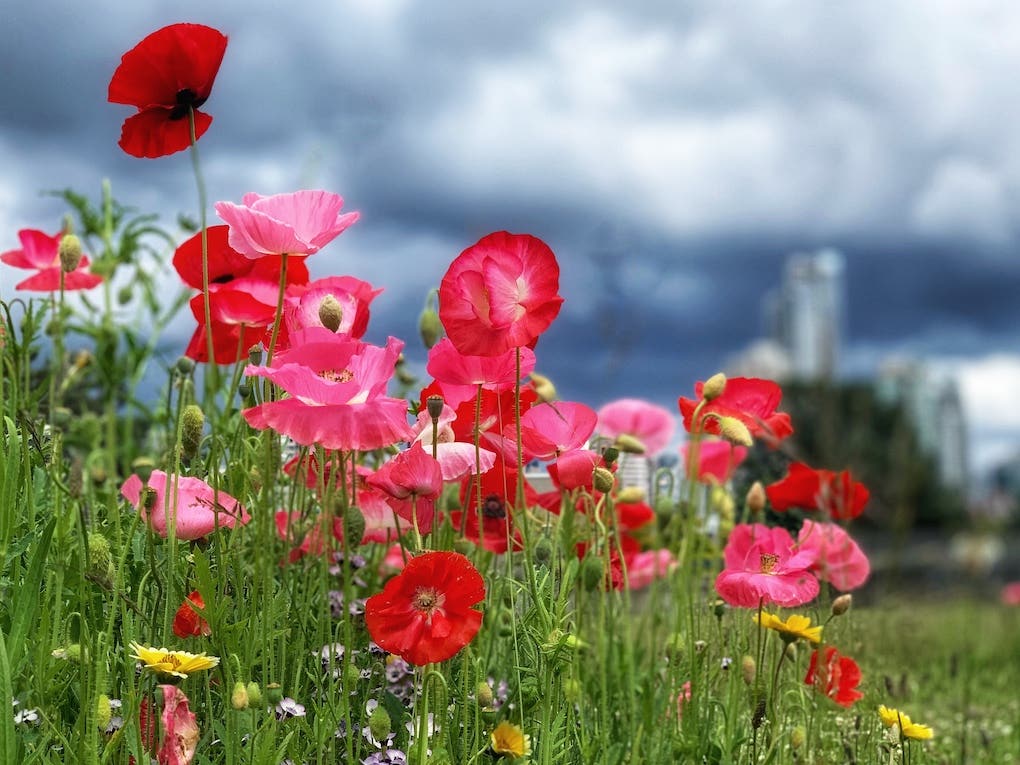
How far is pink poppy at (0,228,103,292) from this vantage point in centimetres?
250

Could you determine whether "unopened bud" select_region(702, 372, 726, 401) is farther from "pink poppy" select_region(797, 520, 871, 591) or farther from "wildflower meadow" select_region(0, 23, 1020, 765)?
"pink poppy" select_region(797, 520, 871, 591)

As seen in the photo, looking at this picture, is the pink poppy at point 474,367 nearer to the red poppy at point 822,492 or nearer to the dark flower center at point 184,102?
the dark flower center at point 184,102


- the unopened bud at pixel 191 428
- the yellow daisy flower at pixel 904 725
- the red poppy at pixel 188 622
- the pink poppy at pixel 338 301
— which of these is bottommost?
the yellow daisy flower at pixel 904 725

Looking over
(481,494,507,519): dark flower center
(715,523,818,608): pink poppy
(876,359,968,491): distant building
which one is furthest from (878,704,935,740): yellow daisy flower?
(876,359,968,491): distant building

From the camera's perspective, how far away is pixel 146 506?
1557mm

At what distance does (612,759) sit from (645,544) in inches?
49.5

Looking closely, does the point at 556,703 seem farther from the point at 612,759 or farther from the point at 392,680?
the point at 392,680

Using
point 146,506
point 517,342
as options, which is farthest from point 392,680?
point 517,342

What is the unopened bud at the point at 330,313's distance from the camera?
4.97ft

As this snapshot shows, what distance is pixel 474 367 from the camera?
1.57 m

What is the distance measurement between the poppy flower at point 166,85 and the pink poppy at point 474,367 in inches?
19.3

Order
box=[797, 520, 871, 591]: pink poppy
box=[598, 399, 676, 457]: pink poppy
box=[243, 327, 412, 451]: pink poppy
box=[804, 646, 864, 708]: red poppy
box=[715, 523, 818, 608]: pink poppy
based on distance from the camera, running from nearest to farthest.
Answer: box=[243, 327, 412, 451]: pink poppy → box=[715, 523, 818, 608]: pink poppy → box=[804, 646, 864, 708]: red poppy → box=[797, 520, 871, 591]: pink poppy → box=[598, 399, 676, 457]: pink poppy

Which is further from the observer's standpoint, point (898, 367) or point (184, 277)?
Result: point (898, 367)

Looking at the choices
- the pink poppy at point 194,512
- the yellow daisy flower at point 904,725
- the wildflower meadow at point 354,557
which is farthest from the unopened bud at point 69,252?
the yellow daisy flower at point 904,725
